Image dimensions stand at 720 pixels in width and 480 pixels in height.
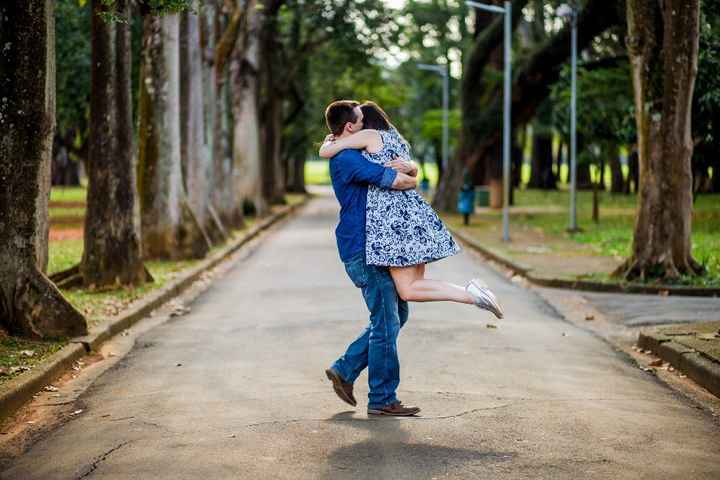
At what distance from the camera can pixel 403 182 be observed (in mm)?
7172

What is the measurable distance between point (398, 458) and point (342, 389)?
1313 millimetres

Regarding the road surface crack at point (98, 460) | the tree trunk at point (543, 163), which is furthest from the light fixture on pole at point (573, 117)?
the tree trunk at point (543, 163)

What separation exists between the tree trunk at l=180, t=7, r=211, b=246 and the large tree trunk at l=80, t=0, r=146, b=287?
7.41 metres

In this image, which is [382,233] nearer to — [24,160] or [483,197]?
[24,160]

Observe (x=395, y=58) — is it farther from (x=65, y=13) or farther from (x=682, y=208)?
(x=682, y=208)

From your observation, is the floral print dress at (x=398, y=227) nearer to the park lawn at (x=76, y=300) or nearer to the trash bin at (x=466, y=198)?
the park lawn at (x=76, y=300)

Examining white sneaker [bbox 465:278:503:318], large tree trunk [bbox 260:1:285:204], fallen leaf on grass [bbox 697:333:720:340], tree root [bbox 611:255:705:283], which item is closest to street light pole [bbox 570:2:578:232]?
tree root [bbox 611:255:705:283]

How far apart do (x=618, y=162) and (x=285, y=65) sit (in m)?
20.4

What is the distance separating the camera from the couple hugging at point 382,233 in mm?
7184

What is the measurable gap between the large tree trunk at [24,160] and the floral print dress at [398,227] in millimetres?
4331

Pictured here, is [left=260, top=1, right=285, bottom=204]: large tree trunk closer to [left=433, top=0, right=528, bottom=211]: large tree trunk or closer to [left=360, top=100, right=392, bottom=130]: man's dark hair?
[left=433, top=0, right=528, bottom=211]: large tree trunk

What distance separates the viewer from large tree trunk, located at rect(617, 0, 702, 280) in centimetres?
1608

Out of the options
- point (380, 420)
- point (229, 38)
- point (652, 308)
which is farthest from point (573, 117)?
point (380, 420)

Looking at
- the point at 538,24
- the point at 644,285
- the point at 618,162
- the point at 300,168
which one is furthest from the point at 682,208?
the point at 300,168
